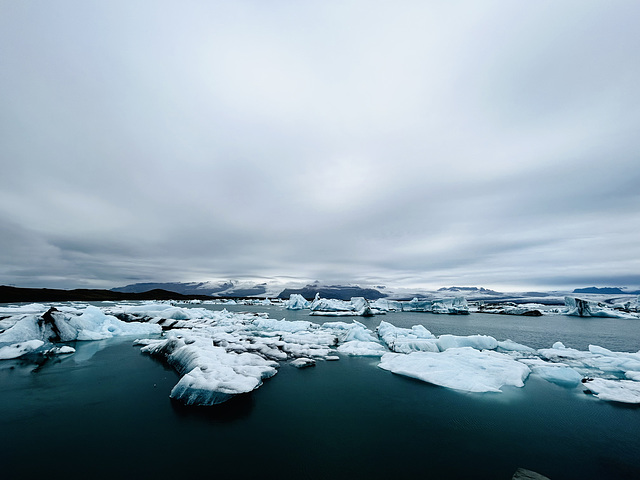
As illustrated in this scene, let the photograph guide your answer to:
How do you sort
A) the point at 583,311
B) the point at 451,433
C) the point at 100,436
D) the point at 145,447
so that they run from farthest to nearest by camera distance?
the point at 583,311
the point at 451,433
the point at 100,436
the point at 145,447

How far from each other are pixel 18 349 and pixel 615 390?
87.6ft

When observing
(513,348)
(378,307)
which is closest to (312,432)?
(513,348)

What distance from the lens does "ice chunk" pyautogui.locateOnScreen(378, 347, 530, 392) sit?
1011 cm

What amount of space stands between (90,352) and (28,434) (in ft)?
35.3

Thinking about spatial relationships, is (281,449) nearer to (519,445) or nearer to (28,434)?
(519,445)

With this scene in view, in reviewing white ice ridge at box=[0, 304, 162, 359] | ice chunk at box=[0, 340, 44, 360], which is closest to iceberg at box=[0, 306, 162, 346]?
white ice ridge at box=[0, 304, 162, 359]

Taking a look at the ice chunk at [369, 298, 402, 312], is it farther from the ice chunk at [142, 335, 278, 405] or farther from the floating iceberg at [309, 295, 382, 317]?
the ice chunk at [142, 335, 278, 405]

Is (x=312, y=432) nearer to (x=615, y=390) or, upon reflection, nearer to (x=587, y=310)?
(x=615, y=390)

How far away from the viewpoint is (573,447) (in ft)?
21.1

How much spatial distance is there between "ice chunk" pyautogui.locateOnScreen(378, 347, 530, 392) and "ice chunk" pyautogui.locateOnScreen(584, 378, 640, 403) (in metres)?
2.03

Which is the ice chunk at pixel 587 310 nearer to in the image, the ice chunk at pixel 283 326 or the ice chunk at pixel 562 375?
the ice chunk at pixel 562 375

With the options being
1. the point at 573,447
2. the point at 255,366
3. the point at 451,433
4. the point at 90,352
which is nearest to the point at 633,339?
the point at 573,447

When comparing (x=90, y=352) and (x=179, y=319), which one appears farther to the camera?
(x=179, y=319)

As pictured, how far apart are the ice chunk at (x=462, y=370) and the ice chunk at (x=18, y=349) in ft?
60.9
